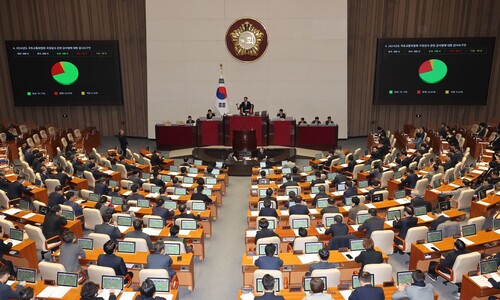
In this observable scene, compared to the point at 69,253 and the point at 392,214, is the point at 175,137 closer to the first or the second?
the point at 392,214

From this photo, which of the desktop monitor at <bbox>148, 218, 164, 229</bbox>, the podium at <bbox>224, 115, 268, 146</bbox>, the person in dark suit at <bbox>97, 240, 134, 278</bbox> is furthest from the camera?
the podium at <bbox>224, 115, 268, 146</bbox>

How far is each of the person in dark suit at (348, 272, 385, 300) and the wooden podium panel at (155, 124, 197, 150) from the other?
16.6 m

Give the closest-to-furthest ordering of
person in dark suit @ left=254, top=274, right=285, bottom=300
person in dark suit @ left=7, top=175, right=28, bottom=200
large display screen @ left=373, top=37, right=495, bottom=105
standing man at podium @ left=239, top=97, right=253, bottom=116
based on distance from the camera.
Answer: person in dark suit @ left=254, top=274, right=285, bottom=300 < person in dark suit @ left=7, top=175, right=28, bottom=200 < standing man at podium @ left=239, top=97, right=253, bottom=116 < large display screen @ left=373, top=37, right=495, bottom=105

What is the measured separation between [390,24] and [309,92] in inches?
234

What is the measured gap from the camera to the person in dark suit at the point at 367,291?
21.9 feet

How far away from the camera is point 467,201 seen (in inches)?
496

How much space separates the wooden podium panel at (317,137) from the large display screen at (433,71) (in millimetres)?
3919

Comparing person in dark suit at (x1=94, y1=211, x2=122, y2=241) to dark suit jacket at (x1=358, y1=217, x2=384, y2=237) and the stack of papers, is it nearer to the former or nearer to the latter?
the stack of papers

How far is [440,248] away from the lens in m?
9.24

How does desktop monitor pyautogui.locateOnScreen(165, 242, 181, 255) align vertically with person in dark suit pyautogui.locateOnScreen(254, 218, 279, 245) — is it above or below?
below

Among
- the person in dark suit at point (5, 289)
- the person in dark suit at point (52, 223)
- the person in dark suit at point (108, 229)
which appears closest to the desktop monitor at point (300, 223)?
the person in dark suit at point (108, 229)

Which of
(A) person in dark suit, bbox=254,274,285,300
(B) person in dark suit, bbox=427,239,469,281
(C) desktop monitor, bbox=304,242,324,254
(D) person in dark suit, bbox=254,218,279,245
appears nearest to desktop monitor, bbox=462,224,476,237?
(B) person in dark suit, bbox=427,239,469,281

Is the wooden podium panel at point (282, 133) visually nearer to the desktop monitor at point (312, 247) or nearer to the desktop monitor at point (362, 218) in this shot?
the desktop monitor at point (362, 218)

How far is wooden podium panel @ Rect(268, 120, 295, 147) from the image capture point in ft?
71.9
